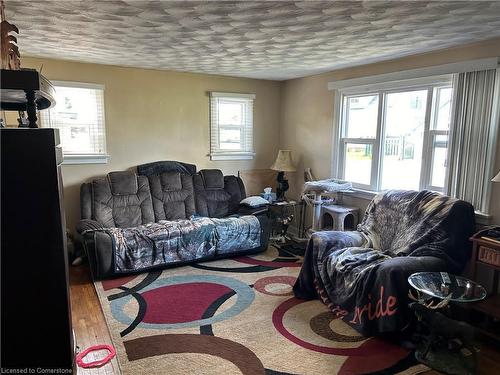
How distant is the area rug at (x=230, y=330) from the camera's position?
2293 millimetres

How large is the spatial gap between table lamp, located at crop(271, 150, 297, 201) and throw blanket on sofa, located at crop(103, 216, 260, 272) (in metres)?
1.03

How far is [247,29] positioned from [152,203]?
2.60m

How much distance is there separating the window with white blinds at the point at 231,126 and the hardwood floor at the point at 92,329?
250 centimetres

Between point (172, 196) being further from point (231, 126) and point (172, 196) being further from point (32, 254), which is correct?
point (32, 254)

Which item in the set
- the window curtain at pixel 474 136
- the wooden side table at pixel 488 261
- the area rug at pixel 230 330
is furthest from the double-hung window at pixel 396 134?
the area rug at pixel 230 330

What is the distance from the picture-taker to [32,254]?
0.86 metres

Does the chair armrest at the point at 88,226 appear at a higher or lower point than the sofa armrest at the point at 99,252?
higher

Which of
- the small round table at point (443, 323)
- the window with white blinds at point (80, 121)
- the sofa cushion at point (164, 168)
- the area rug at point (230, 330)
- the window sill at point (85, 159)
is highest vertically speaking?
the window with white blinds at point (80, 121)

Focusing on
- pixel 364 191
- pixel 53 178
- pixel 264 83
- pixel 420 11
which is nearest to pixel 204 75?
pixel 264 83

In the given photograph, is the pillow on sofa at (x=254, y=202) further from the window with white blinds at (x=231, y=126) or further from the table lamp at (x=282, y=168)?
the window with white blinds at (x=231, y=126)

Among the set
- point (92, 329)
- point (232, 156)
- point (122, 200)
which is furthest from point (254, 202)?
point (92, 329)

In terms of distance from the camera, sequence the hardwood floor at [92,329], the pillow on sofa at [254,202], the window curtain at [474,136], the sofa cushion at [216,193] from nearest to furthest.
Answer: the hardwood floor at [92,329], the window curtain at [474,136], the pillow on sofa at [254,202], the sofa cushion at [216,193]

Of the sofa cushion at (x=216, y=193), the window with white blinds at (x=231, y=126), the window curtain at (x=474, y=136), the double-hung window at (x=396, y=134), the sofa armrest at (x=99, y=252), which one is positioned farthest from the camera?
the window with white blinds at (x=231, y=126)

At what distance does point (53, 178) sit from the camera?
0.87 meters
